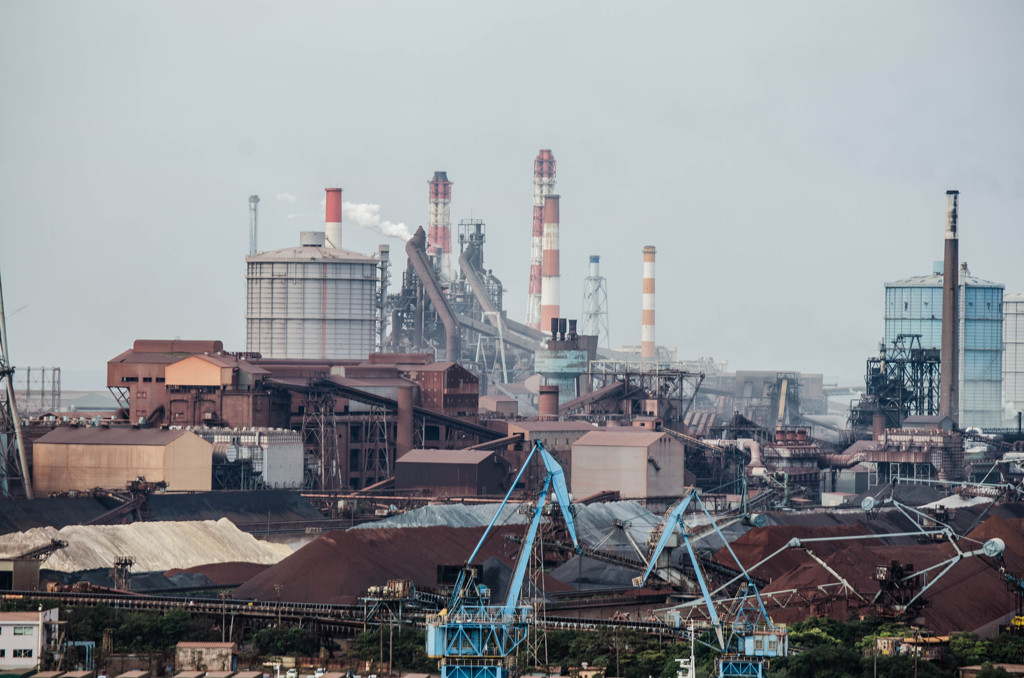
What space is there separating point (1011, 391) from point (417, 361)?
251 feet

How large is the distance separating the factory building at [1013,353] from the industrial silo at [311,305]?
68226 mm

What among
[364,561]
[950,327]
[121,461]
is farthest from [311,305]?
[364,561]

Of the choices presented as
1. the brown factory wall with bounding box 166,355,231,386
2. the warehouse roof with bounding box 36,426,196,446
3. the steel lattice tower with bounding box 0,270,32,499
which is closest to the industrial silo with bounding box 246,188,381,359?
the brown factory wall with bounding box 166,355,231,386

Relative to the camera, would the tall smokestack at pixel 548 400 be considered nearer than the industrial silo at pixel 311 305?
Yes

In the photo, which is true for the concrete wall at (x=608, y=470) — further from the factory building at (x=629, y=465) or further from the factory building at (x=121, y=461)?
the factory building at (x=121, y=461)

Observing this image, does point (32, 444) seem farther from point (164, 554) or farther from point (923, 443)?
point (923, 443)

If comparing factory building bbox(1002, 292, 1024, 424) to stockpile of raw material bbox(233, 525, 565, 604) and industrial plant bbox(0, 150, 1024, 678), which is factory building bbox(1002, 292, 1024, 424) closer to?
industrial plant bbox(0, 150, 1024, 678)

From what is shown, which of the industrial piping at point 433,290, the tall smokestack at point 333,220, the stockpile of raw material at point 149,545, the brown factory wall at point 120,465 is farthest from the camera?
the industrial piping at point 433,290

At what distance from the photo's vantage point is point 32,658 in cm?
4106

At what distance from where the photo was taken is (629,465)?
7719cm

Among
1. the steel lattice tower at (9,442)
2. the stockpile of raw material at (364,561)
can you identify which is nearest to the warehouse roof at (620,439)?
the stockpile of raw material at (364,561)

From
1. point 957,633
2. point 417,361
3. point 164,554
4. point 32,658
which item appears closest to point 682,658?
point 957,633

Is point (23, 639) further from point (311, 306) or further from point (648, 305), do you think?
point (648, 305)

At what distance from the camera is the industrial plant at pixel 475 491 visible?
46719 millimetres
